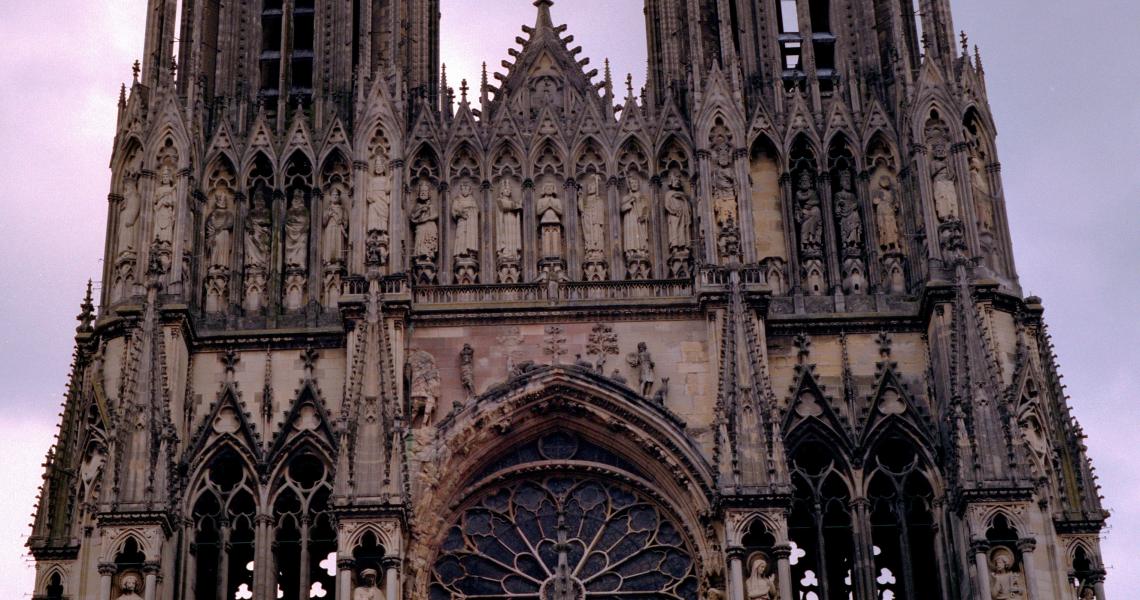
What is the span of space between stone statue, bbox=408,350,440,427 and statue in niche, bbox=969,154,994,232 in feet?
24.2

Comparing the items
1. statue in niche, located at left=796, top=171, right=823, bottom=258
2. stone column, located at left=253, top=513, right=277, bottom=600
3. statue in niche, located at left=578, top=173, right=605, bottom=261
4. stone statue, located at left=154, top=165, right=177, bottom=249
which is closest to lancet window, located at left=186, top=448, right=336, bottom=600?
stone column, located at left=253, top=513, right=277, bottom=600

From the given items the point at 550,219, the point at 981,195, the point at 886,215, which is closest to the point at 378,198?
the point at 550,219

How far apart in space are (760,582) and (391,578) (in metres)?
4.24

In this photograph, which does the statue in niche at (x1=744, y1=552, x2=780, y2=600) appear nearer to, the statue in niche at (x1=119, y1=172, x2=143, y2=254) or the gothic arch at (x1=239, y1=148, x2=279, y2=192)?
the gothic arch at (x1=239, y1=148, x2=279, y2=192)

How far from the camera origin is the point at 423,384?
28.7 m

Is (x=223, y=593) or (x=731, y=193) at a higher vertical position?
(x=731, y=193)

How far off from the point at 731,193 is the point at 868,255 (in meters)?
1.95

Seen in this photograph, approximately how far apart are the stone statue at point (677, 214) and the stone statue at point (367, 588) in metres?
6.18

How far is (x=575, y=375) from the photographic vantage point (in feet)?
94.3

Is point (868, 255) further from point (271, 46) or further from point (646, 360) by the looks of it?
point (271, 46)

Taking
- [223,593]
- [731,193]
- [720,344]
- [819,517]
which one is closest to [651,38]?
[731,193]

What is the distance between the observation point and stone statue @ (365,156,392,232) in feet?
97.7

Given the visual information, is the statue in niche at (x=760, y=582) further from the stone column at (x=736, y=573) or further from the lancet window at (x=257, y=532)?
the lancet window at (x=257, y=532)

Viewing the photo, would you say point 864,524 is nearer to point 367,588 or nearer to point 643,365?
point 643,365
